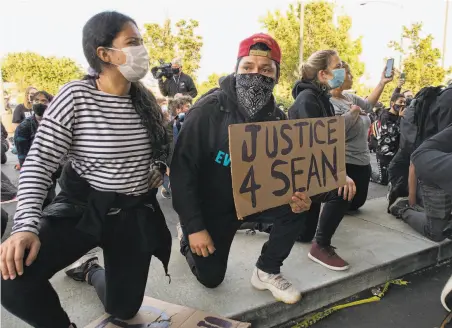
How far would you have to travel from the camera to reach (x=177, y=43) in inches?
745

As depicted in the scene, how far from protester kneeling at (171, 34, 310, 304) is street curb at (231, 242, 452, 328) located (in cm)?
12

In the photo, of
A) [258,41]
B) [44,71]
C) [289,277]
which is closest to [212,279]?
[289,277]

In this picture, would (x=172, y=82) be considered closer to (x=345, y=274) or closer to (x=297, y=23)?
(x=345, y=274)

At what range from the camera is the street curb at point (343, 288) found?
2.40m

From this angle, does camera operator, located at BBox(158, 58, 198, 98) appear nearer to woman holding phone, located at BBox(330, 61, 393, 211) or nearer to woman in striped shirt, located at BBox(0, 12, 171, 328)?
woman holding phone, located at BBox(330, 61, 393, 211)

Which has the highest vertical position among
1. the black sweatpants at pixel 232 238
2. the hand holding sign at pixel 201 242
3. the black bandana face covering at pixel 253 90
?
the black bandana face covering at pixel 253 90

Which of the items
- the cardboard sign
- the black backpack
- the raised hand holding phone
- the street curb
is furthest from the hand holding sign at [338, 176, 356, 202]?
the raised hand holding phone

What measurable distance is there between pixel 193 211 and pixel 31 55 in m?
23.1

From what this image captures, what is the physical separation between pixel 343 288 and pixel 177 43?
17.9 meters

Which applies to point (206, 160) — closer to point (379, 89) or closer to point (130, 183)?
point (130, 183)

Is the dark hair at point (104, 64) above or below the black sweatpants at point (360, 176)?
above

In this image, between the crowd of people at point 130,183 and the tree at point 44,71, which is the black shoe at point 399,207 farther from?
the tree at point 44,71

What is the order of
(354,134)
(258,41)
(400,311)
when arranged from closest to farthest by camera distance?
(258,41) → (400,311) → (354,134)

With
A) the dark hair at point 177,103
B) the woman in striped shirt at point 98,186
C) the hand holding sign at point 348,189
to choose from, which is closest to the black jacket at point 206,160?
the woman in striped shirt at point 98,186
